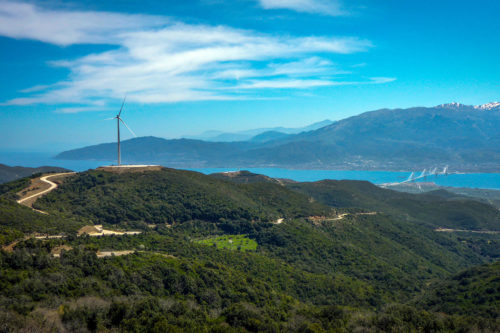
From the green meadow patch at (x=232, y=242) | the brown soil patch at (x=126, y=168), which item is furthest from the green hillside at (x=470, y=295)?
the brown soil patch at (x=126, y=168)

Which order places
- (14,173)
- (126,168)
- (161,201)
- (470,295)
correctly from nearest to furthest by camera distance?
(470,295) < (161,201) < (126,168) < (14,173)

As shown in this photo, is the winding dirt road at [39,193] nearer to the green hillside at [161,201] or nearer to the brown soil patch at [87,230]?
the green hillside at [161,201]

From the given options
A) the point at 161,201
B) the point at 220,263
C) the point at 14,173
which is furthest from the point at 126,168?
the point at 14,173

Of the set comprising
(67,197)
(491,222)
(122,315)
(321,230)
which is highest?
(67,197)

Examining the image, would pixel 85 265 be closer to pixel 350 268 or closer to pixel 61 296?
pixel 61 296

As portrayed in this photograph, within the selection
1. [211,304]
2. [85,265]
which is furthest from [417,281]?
[85,265]

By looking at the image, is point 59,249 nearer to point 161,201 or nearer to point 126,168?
point 161,201
